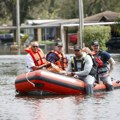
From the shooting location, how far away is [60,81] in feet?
59.2

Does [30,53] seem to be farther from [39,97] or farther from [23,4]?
[23,4]

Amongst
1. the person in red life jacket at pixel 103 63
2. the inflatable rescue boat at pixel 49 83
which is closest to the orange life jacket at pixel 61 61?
the person in red life jacket at pixel 103 63

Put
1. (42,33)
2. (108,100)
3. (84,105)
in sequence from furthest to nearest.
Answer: (42,33) → (108,100) → (84,105)

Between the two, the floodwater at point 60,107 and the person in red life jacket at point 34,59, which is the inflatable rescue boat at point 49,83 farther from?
the person in red life jacket at point 34,59

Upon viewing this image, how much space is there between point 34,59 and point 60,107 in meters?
3.35

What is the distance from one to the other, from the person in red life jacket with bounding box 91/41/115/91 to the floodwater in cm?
42

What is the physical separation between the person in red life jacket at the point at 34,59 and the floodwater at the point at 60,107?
0.97 meters

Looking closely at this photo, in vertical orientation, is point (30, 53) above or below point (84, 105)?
above

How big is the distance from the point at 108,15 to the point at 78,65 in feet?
127

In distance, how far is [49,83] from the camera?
17969 millimetres

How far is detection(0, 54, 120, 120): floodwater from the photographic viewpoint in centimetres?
1409

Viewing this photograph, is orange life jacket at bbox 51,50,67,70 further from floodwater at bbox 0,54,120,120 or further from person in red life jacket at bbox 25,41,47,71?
floodwater at bbox 0,54,120,120

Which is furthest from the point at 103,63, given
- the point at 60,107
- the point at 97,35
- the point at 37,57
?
the point at 97,35

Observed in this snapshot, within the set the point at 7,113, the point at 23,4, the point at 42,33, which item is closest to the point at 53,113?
the point at 7,113
